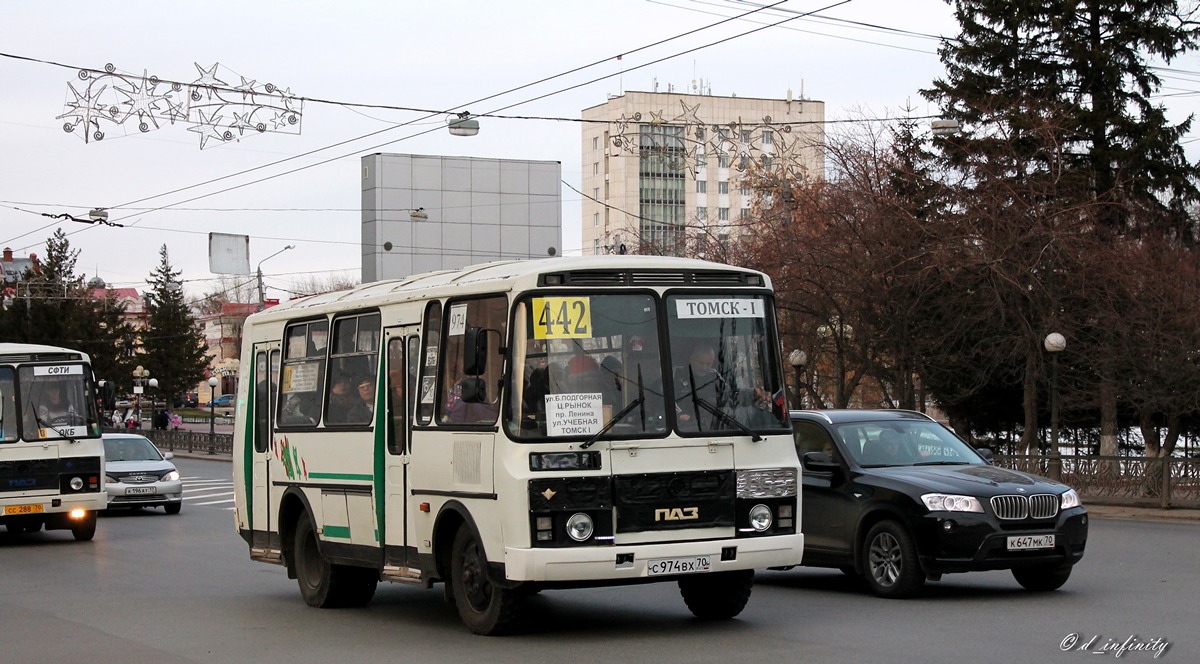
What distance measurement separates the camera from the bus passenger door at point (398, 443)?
1212 cm

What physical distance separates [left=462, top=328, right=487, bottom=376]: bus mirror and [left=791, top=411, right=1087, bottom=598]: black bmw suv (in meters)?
3.38

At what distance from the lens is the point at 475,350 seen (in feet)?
34.4

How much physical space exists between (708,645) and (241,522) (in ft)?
22.4

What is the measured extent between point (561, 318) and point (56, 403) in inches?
562

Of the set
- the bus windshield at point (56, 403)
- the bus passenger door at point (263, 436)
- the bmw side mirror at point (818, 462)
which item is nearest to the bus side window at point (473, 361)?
the bus passenger door at point (263, 436)

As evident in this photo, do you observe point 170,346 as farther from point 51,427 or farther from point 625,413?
point 625,413

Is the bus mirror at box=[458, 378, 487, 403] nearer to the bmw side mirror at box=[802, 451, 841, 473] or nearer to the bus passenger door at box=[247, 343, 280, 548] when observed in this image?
the bmw side mirror at box=[802, 451, 841, 473]

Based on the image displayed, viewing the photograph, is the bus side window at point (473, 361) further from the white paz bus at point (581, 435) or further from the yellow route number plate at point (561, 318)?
the yellow route number plate at point (561, 318)

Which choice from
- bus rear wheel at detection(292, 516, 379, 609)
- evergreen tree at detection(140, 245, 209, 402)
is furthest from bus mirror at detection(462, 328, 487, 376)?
evergreen tree at detection(140, 245, 209, 402)

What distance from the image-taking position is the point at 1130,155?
37.6 m

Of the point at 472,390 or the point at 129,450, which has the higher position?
the point at 472,390

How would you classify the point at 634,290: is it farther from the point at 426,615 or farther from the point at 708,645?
the point at 426,615

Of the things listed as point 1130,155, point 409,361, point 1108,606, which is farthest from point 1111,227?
point 409,361

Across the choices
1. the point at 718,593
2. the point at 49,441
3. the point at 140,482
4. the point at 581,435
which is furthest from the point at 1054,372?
the point at 581,435
